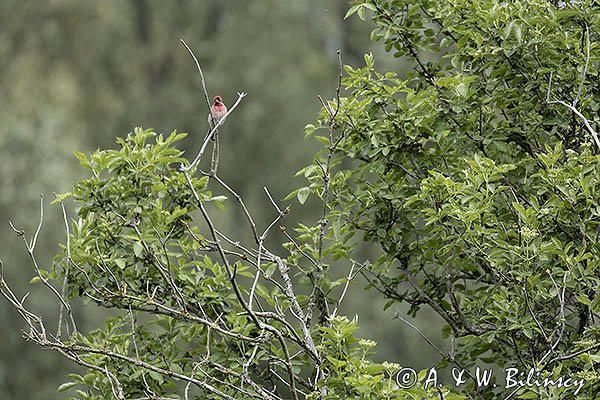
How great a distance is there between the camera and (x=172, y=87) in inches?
604

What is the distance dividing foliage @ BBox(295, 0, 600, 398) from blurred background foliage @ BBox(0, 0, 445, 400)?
873 cm

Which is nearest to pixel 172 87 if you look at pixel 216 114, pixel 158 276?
pixel 158 276

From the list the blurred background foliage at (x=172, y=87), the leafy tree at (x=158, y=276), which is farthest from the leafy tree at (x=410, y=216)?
the blurred background foliage at (x=172, y=87)

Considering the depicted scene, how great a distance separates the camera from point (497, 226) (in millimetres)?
3756

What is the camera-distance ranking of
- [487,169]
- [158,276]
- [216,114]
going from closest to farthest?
[487,169] → [216,114] → [158,276]

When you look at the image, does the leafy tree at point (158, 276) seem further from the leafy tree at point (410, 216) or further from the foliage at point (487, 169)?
the foliage at point (487, 169)

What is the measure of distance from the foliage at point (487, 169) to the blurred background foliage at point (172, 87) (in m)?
8.73

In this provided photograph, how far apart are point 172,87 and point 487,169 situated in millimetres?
12076

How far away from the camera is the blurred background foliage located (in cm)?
1277

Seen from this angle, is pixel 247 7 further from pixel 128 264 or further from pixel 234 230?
pixel 128 264

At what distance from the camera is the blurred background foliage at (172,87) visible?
12.8 m

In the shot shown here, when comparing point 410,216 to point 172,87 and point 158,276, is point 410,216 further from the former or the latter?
point 172,87

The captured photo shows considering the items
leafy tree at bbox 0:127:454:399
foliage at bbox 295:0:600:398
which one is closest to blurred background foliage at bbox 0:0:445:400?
leafy tree at bbox 0:127:454:399

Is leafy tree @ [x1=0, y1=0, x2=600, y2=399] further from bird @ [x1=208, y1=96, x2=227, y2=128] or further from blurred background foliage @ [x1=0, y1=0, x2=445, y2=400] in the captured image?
blurred background foliage @ [x1=0, y1=0, x2=445, y2=400]
